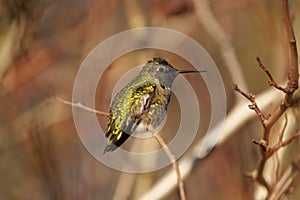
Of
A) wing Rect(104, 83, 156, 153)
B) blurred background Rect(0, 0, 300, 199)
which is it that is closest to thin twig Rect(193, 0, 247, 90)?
blurred background Rect(0, 0, 300, 199)

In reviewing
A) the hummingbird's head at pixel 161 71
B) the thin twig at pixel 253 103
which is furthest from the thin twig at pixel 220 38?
the thin twig at pixel 253 103

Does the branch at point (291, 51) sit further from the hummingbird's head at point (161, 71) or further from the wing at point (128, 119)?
the hummingbird's head at point (161, 71)

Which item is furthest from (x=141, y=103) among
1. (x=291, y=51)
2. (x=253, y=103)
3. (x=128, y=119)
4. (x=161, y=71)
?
(x=291, y=51)

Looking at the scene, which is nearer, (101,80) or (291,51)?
→ (291,51)

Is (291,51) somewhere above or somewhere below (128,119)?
below

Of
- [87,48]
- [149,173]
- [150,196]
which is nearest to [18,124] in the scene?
[87,48]

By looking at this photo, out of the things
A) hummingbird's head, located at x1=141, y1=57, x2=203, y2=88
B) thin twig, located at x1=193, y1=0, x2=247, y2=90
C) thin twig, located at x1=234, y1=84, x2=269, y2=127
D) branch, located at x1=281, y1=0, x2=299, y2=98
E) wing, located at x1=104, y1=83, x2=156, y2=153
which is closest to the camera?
branch, located at x1=281, y1=0, x2=299, y2=98

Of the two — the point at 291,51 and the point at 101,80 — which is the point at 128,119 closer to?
the point at 101,80

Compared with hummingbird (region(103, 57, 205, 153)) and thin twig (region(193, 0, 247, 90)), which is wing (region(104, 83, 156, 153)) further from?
thin twig (region(193, 0, 247, 90))
